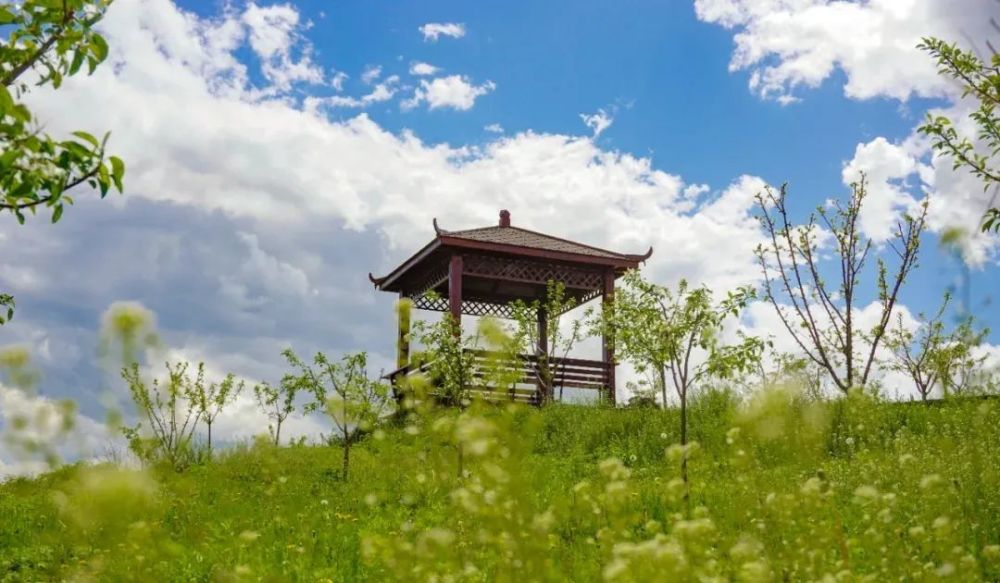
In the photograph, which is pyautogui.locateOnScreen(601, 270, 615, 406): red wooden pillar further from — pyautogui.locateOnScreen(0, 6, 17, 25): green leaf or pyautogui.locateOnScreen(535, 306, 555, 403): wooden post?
pyautogui.locateOnScreen(0, 6, 17, 25): green leaf

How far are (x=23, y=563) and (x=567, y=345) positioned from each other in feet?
39.3

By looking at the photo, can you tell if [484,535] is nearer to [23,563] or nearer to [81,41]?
[81,41]

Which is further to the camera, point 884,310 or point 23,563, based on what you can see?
point 884,310

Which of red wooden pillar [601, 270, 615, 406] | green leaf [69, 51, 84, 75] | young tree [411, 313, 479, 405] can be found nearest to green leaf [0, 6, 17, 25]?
green leaf [69, 51, 84, 75]

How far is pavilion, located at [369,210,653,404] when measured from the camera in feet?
62.3

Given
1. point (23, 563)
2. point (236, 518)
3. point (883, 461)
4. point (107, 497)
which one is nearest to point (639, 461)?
point (883, 461)

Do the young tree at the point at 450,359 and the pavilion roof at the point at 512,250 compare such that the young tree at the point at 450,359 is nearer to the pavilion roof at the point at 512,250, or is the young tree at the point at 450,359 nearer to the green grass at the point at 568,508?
the green grass at the point at 568,508

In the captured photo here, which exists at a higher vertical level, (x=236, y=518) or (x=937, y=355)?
(x=937, y=355)

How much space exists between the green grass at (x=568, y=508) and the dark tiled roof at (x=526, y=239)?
667 cm

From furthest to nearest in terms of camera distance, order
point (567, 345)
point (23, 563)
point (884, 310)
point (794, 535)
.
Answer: point (567, 345), point (884, 310), point (23, 563), point (794, 535)

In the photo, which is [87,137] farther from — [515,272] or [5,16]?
[515,272]

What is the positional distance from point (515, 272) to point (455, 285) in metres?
1.66

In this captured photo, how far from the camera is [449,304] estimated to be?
18.7 meters

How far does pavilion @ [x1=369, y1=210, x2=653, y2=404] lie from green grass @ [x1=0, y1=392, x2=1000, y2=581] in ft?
18.1
